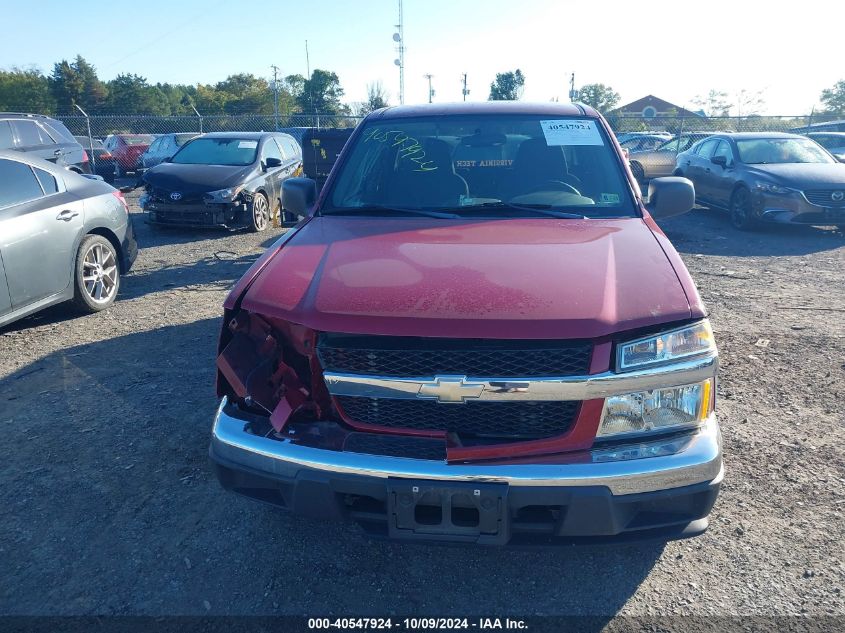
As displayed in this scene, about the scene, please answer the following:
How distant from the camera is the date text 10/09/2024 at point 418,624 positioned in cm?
233

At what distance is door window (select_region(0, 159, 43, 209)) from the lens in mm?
5023

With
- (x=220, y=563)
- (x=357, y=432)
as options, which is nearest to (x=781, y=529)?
(x=357, y=432)

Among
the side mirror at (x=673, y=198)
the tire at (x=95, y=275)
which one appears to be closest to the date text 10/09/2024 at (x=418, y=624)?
the side mirror at (x=673, y=198)

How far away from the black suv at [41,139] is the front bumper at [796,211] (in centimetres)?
1119

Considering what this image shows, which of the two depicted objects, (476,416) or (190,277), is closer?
(476,416)

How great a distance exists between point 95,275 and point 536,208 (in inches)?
180

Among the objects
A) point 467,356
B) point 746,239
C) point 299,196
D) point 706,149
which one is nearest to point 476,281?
point 467,356

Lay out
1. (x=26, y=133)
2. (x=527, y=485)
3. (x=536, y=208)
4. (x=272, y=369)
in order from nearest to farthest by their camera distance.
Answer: (x=527, y=485) < (x=272, y=369) < (x=536, y=208) < (x=26, y=133)

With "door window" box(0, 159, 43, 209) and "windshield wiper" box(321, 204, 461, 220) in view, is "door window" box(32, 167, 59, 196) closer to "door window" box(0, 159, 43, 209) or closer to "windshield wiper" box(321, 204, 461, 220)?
"door window" box(0, 159, 43, 209)

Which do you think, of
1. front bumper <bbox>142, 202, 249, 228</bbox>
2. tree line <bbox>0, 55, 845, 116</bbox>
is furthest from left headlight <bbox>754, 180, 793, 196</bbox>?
tree line <bbox>0, 55, 845, 116</bbox>

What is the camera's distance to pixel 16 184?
203 inches

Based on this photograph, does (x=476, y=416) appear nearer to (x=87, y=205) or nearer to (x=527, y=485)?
(x=527, y=485)

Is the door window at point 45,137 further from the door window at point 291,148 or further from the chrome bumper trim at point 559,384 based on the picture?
the chrome bumper trim at point 559,384

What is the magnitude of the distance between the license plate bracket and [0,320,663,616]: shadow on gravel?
0.99ft
